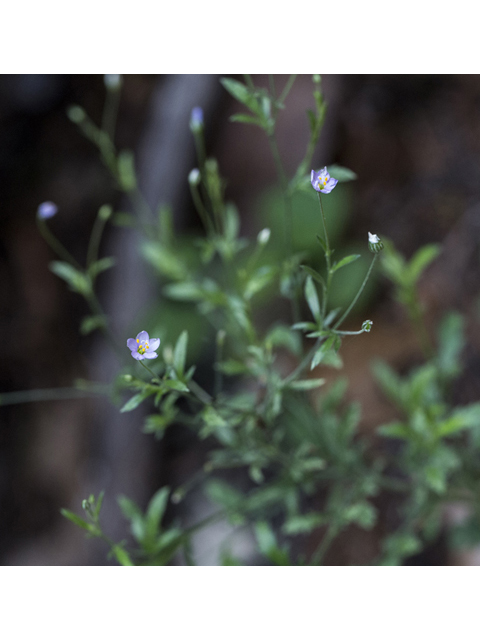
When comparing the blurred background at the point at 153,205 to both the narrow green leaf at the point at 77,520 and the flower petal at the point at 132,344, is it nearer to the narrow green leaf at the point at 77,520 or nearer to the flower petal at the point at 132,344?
the narrow green leaf at the point at 77,520

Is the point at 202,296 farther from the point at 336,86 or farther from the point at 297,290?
the point at 336,86

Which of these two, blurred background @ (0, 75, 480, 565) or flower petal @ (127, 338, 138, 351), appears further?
blurred background @ (0, 75, 480, 565)

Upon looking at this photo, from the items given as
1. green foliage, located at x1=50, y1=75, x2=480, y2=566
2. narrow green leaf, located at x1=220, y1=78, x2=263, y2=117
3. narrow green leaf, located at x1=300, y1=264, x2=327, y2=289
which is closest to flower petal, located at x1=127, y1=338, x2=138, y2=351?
green foliage, located at x1=50, y1=75, x2=480, y2=566

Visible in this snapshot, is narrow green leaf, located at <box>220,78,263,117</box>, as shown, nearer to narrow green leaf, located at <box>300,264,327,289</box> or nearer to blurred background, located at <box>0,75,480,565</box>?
narrow green leaf, located at <box>300,264,327,289</box>

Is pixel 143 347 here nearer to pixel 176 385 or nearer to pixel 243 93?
pixel 176 385

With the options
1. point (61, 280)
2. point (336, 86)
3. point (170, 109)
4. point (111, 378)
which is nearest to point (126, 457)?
point (111, 378)

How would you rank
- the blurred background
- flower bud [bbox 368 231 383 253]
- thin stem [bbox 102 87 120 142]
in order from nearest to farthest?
flower bud [bbox 368 231 383 253]
the blurred background
thin stem [bbox 102 87 120 142]

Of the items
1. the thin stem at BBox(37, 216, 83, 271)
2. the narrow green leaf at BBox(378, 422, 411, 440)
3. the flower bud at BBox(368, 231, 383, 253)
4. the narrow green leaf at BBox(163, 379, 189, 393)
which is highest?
the thin stem at BBox(37, 216, 83, 271)
